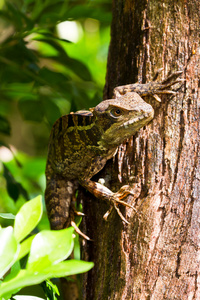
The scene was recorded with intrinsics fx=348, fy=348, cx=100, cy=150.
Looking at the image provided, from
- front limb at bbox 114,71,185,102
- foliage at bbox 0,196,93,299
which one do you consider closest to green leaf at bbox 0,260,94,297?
foliage at bbox 0,196,93,299

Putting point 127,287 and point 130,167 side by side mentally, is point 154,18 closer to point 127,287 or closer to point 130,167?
point 130,167

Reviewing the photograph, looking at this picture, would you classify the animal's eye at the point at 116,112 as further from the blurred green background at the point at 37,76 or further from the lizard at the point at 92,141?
the blurred green background at the point at 37,76

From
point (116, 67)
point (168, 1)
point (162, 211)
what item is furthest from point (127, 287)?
point (168, 1)

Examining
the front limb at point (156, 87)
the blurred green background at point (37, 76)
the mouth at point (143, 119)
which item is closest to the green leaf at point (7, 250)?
the mouth at point (143, 119)

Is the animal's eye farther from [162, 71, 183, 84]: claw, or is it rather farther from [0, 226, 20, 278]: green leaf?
[0, 226, 20, 278]: green leaf

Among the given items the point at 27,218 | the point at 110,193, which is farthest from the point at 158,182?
the point at 27,218

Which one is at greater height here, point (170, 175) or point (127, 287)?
point (170, 175)

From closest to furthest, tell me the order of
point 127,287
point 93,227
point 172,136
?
point 127,287, point 172,136, point 93,227
